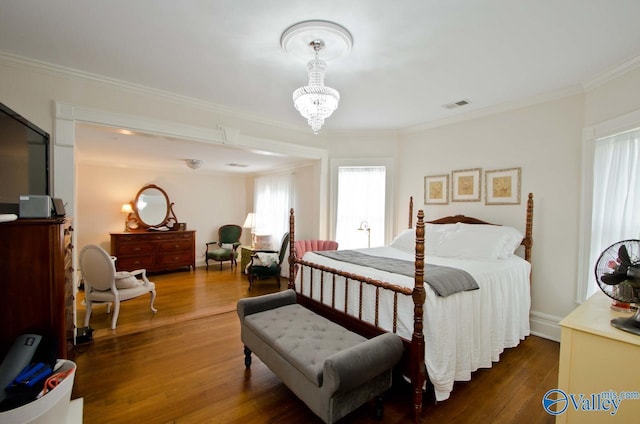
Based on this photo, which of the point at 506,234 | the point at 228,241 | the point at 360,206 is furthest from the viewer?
the point at 228,241

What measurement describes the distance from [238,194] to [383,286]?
619 cm

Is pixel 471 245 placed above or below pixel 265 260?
above

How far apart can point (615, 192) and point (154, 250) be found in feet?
22.7

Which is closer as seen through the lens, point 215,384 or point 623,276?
point 623,276

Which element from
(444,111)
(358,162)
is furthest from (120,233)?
(444,111)

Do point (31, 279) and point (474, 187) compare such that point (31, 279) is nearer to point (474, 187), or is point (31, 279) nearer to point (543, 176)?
point (474, 187)

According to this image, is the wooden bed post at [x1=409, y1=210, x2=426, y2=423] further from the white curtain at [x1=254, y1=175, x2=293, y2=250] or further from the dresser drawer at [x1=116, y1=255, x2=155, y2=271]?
the dresser drawer at [x1=116, y1=255, x2=155, y2=271]

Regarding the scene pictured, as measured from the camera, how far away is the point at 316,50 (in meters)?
2.09

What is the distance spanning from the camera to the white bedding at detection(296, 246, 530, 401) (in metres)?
1.87

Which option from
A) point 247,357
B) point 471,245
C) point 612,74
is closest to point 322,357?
point 247,357

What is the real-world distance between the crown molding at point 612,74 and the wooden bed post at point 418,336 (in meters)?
2.32

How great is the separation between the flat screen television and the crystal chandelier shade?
1.81 metres

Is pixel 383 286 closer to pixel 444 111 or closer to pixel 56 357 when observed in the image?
pixel 56 357

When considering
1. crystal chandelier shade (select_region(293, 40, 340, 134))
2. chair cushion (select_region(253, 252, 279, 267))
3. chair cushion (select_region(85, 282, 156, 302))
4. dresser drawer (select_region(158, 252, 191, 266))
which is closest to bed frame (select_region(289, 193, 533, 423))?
crystal chandelier shade (select_region(293, 40, 340, 134))
